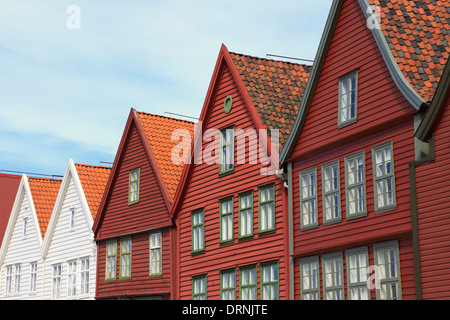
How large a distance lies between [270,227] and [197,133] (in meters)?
5.84

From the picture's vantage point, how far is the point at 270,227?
88.7ft

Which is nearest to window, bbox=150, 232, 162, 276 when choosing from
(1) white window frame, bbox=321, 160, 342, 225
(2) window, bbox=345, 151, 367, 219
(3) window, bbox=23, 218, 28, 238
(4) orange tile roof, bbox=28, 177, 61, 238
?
(1) white window frame, bbox=321, 160, 342, 225

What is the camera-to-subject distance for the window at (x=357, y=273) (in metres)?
22.2

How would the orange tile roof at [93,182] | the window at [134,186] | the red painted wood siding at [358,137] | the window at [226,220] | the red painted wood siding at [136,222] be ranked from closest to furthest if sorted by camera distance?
1. the red painted wood siding at [358,137]
2. the window at [226,220]
3. the red painted wood siding at [136,222]
4. the window at [134,186]
5. the orange tile roof at [93,182]

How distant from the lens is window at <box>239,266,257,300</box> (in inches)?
1084

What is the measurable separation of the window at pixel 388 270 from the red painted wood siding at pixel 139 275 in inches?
478

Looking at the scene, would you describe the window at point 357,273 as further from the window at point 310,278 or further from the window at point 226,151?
the window at point 226,151

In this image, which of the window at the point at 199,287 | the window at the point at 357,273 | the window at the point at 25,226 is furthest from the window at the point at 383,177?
the window at the point at 25,226

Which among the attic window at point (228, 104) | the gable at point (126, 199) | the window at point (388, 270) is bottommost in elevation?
the window at point (388, 270)

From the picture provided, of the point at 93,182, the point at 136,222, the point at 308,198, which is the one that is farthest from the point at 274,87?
the point at 93,182

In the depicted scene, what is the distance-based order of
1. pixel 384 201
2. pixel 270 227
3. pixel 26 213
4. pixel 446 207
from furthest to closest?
pixel 26 213
pixel 270 227
pixel 384 201
pixel 446 207

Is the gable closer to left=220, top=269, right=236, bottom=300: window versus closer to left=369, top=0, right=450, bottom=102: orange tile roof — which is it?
left=220, top=269, right=236, bottom=300: window
